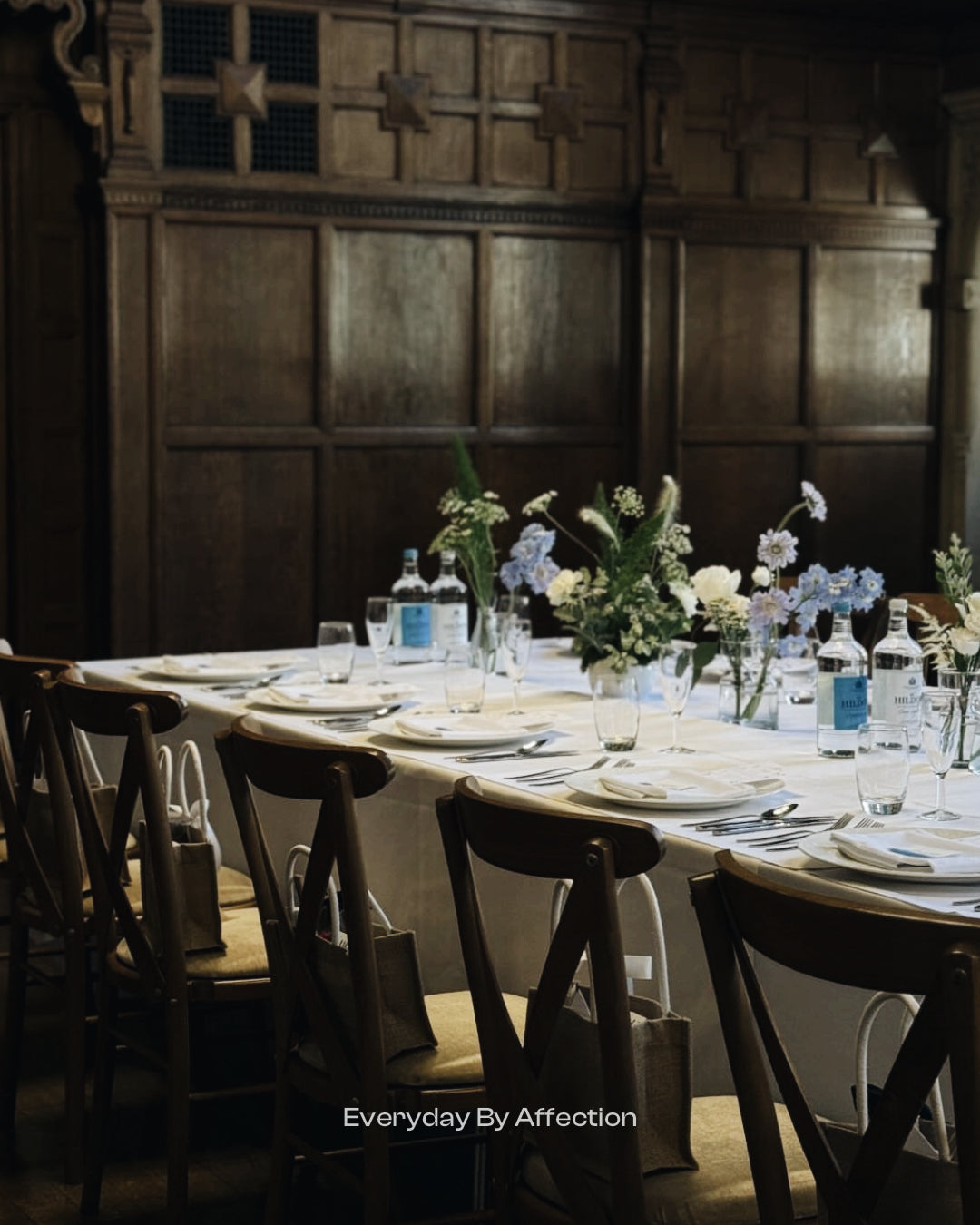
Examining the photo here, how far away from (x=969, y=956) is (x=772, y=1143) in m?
0.39

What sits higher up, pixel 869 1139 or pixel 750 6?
pixel 750 6

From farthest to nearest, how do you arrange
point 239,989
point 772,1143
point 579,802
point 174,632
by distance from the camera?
1. point 174,632
2. point 239,989
3. point 579,802
4. point 772,1143

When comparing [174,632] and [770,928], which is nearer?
[770,928]

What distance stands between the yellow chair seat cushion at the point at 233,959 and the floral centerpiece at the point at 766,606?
109 centimetres

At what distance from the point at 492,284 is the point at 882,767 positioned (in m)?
4.72

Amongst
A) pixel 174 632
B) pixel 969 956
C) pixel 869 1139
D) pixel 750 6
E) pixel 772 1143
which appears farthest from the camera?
pixel 750 6

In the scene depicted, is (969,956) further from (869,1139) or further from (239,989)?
(239,989)

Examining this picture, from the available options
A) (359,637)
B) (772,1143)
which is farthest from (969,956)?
(359,637)

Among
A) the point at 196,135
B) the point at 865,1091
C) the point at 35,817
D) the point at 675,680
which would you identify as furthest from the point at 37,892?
the point at 196,135

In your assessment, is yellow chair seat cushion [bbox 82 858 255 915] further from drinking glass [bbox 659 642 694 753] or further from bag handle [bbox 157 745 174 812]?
drinking glass [bbox 659 642 694 753]

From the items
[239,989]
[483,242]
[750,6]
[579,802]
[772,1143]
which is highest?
[750,6]

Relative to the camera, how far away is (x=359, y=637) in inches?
262

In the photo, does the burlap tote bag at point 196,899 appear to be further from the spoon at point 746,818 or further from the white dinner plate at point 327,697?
the spoon at point 746,818

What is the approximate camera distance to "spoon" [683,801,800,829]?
8.34 ft
